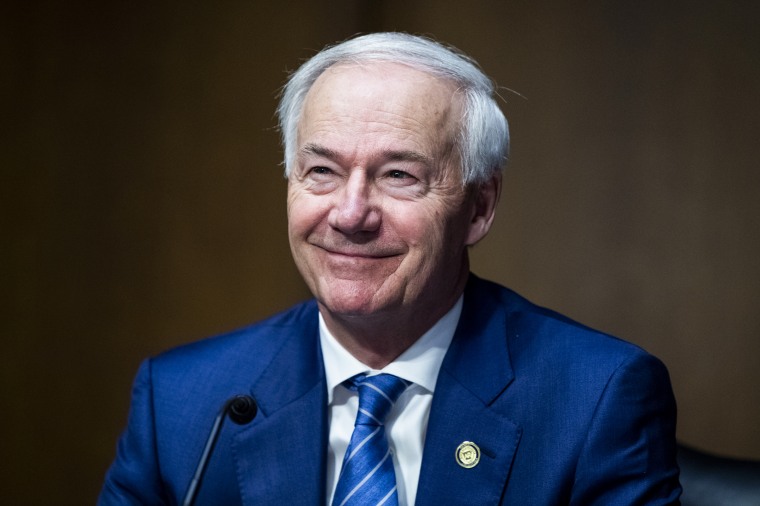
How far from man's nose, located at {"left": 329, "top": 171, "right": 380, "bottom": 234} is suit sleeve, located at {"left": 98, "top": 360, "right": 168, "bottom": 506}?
24.0 inches

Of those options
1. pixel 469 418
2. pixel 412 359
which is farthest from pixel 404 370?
pixel 469 418

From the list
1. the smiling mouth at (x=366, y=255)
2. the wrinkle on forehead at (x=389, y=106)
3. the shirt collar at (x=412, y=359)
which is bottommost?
the shirt collar at (x=412, y=359)

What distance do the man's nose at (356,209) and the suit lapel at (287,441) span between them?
0.36m

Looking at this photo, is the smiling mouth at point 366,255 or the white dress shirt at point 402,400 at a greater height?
the smiling mouth at point 366,255

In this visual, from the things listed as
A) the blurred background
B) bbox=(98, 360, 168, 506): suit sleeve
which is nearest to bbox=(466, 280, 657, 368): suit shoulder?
bbox=(98, 360, 168, 506): suit sleeve

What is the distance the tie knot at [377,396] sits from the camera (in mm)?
1980

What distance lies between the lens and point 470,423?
1.98m

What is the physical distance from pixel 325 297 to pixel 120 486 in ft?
2.02

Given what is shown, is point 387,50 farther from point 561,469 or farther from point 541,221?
point 541,221

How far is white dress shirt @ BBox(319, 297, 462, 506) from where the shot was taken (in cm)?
200

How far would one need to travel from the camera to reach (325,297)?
1.97 meters

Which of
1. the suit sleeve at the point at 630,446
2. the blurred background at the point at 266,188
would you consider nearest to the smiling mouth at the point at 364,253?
the suit sleeve at the point at 630,446

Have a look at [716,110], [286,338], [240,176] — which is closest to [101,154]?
[240,176]

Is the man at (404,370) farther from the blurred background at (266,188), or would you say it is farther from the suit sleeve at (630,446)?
the blurred background at (266,188)
